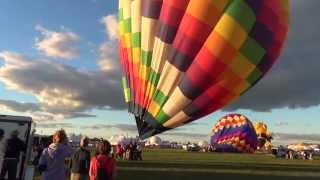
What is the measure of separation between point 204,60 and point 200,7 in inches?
67.9

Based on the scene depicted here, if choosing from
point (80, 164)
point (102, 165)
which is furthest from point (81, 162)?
point (102, 165)

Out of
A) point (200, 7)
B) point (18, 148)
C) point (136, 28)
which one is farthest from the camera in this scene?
point (136, 28)

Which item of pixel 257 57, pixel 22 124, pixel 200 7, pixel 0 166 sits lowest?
pixel 0 166

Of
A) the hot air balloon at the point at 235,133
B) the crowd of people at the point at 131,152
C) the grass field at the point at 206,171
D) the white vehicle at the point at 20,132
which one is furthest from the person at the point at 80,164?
the hot air balloon at the point at 235,133

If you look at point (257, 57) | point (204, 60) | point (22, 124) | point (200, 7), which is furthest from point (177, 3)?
point (22, 124)

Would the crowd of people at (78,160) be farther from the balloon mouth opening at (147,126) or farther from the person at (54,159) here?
the balloon mouth opening at (147,126)

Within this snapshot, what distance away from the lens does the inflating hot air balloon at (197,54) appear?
1870 cm

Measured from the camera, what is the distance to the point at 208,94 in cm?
1922

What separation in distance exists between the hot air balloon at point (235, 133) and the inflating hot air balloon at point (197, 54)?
37453 mm

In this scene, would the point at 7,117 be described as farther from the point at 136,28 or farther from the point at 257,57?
the point at 257,57

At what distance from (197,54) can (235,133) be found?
130 ft

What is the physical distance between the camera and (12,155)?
12922mm

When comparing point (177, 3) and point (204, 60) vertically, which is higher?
point (177, 3)

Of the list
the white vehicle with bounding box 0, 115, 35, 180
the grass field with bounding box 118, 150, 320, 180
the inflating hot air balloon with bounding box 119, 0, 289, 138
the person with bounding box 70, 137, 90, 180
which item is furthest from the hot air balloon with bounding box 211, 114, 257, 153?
the person with bounding box 70, 137, 90, 180
